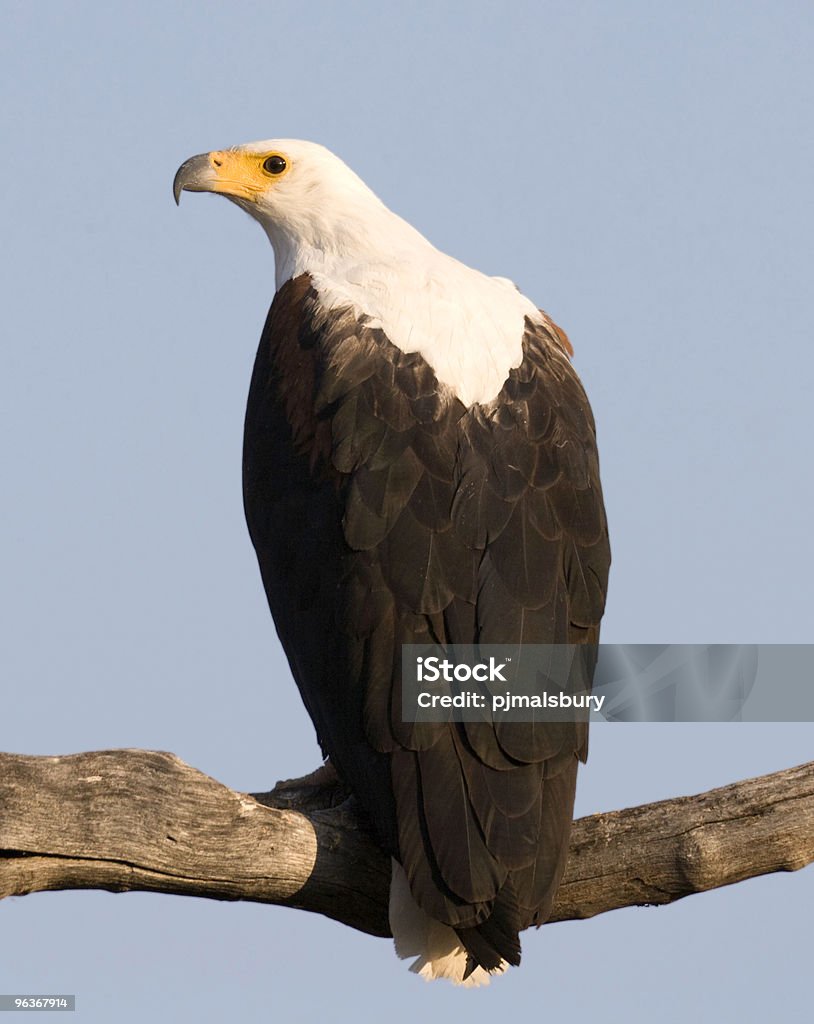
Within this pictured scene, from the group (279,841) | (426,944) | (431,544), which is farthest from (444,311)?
(426,944)

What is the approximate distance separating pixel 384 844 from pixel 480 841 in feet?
1.26

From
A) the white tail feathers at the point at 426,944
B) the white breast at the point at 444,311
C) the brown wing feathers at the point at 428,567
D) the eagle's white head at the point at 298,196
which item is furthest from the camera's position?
the eagle's white head at the point at 298,196

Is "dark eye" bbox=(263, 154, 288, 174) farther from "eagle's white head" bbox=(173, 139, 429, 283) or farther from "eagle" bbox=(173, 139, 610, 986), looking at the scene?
"eagle" bbox=(173, 139, 610, 986)

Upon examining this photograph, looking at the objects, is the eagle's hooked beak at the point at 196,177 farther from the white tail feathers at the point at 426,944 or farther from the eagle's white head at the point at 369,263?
the white tail feathers at the point at 426,944

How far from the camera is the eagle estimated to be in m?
5.80

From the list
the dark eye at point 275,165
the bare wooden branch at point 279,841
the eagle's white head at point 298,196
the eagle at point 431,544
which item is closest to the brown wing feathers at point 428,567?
the eagle at point 431,544

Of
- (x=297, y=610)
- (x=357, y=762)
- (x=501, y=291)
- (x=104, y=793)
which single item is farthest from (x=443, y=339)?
(x=104, y=793)

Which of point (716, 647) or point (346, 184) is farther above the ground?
point (346, 184)

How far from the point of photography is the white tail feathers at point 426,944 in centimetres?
594

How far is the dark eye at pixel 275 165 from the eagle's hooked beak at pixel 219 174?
0.06 m

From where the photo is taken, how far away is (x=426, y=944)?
5.95 meters

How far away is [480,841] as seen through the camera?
18.8 feet

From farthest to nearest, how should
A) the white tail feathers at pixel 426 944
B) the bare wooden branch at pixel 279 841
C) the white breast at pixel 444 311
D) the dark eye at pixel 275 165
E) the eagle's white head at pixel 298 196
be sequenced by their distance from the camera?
the dark eye at pixel 275 165
the eagle's white head at pixel 298 196
the white breast at pixel 444 311
the white tail feathers at pixel 426 944
the bare wooden branch at pixel 279 841

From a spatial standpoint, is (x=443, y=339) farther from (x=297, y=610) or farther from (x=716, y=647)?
(x=716, y=647)
